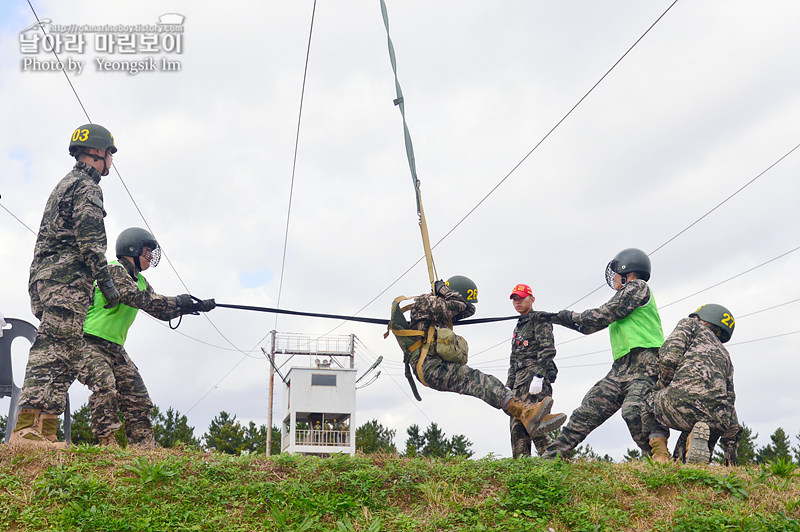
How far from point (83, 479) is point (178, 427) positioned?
30.1 metres

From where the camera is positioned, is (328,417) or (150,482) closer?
(150,482)

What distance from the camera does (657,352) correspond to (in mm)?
8969

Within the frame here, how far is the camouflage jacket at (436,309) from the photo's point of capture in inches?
371

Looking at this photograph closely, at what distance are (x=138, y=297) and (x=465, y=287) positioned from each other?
4.19 metres

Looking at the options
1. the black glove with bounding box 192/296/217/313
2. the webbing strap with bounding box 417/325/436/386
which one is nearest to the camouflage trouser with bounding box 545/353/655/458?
the webbing strap with bounding box 417/325/436/386

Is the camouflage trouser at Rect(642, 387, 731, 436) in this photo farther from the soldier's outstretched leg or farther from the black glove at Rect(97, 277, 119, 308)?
the black glove at Rect(97, 277, 119, 308)

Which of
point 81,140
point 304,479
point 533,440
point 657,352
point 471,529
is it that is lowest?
point 471,529

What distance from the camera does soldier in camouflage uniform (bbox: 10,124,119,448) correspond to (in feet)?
24.1

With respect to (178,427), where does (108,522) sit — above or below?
below

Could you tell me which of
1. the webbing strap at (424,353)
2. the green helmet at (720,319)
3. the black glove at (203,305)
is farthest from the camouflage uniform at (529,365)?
the black glove at (203,305)

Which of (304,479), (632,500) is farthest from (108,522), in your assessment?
(632,500)

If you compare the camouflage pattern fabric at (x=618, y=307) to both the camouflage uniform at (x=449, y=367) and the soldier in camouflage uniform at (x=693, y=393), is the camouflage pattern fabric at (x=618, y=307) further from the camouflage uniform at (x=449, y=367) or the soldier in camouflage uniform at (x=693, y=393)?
the camouflage uniform at (x=449, y=367)

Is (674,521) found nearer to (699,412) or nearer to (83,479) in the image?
(699,412)

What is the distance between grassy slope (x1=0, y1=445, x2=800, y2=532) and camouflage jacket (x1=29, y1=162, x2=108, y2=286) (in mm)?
1960
